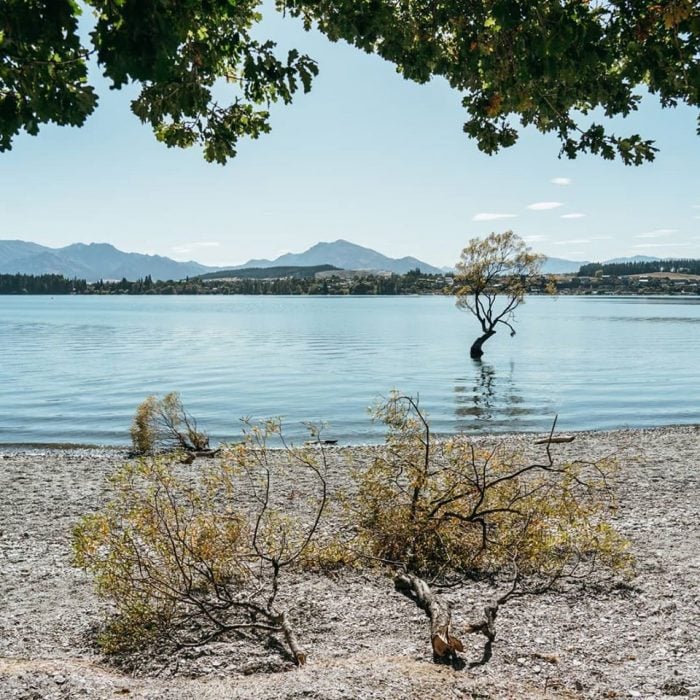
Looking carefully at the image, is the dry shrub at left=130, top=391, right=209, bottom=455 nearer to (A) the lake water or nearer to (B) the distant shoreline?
(B) the distant shoreline

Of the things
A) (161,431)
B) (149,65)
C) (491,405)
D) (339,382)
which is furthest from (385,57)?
(339,382)

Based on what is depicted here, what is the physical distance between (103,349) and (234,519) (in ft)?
227

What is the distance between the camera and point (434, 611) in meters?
7.49

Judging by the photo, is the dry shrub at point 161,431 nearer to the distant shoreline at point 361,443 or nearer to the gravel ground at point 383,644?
the distant shoreline at point 361,443

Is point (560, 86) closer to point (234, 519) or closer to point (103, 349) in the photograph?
point (234, 519)

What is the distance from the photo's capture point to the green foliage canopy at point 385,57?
4.11 metres

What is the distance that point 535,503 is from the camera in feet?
32.1

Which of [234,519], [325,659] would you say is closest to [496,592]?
[325,659]

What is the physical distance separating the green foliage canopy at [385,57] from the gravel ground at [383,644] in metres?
5.17

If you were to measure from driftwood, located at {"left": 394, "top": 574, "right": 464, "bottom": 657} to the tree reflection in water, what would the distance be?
72.1 feet

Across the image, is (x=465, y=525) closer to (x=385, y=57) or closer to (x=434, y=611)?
(x=434, y=611)

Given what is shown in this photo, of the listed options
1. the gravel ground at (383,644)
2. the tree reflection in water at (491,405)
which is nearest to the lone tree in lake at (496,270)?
the tree reflection in water at (491,405)

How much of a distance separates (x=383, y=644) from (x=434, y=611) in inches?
27.7

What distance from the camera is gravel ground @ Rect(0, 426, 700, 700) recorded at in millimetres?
5957
